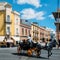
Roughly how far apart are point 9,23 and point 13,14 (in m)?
3.44

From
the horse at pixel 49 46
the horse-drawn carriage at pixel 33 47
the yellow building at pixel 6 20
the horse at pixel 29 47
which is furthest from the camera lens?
the yellow building at pixel 6 20

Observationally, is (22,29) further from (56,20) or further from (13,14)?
(56,20)

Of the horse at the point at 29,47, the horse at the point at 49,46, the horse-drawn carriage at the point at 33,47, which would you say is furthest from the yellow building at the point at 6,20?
the horse at the point at 49,46

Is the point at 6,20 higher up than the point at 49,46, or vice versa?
the point at 6,20

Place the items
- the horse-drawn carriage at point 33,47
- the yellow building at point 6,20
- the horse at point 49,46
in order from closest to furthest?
the horse at point 49,46, the horse-drawn carriage at point 33,47, the yellow building at point 6,20

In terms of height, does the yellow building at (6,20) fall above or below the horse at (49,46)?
above

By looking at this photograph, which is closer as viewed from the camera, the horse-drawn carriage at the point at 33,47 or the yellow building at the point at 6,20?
the horse-drawn carriage at the point at 33,47

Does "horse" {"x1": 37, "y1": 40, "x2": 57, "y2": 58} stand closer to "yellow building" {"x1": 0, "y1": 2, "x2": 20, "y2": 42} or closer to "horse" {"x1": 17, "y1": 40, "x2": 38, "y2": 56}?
"horse" {"x1": 17, "y1": 40, "x2": 38, "y2": 56}

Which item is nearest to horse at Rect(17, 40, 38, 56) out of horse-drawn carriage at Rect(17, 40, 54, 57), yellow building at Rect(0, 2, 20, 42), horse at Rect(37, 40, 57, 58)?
Result: horse-drawn carriage at Rect(17, 40, 54, 57)

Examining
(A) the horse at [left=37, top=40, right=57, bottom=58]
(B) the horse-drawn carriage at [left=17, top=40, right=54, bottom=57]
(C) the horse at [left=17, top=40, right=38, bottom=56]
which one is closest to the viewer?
(A) the horse at [left=37, top=40, right=57, bottom=58]

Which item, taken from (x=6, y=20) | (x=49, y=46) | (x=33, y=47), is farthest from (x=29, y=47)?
(x=6, y=20)

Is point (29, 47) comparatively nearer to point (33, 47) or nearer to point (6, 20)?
point (33, 47)

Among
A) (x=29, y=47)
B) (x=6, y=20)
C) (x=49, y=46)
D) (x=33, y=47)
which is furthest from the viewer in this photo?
(x=6, y=20)

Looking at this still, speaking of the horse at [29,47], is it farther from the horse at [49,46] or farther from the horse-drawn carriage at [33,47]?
the horse at [49,46]
